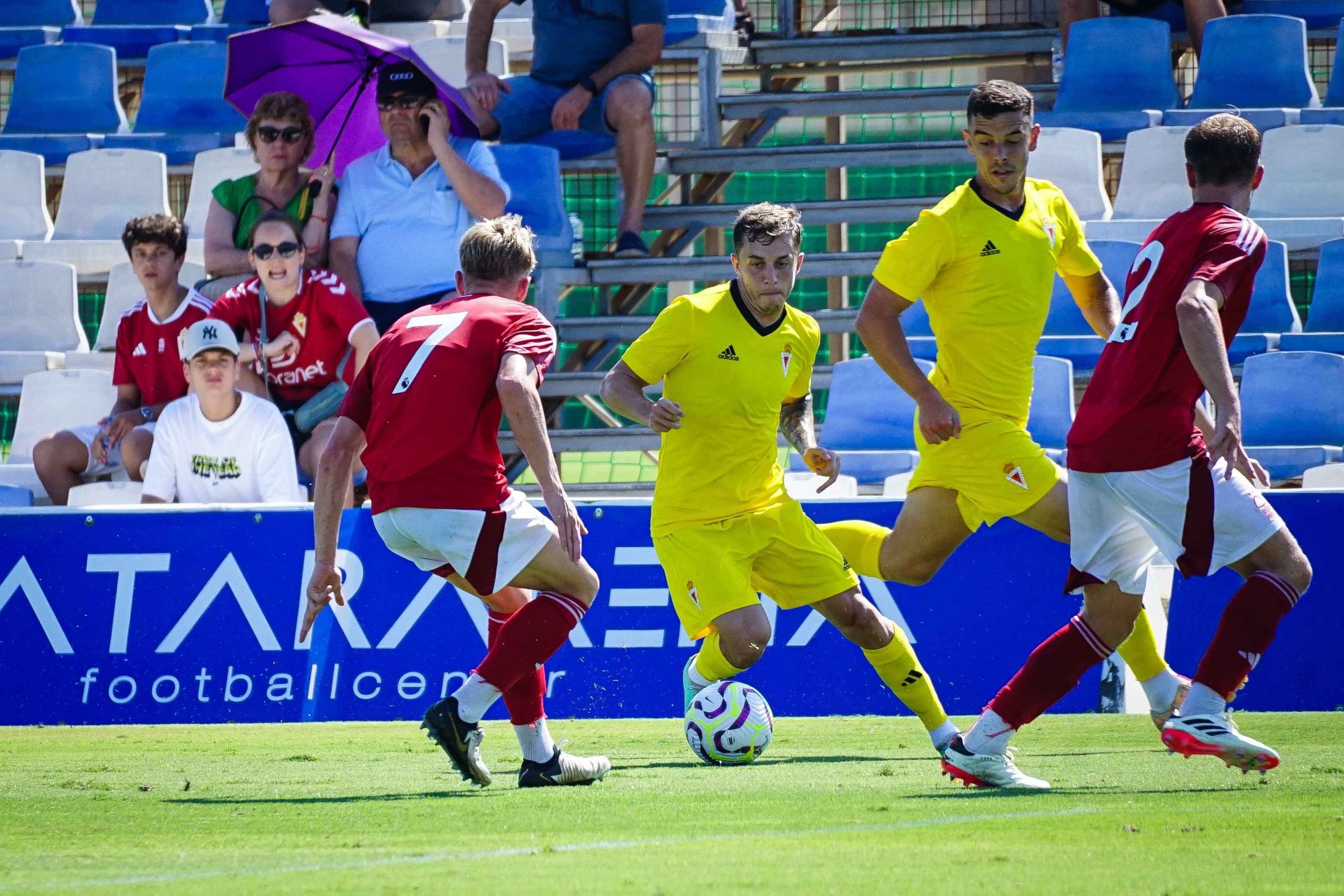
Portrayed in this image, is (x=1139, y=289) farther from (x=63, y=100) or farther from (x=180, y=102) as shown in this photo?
(x=63, y=100)

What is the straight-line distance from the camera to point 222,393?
893 cm

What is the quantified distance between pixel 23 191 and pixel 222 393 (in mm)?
4667

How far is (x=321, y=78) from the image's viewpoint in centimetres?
1109

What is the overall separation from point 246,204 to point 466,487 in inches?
221

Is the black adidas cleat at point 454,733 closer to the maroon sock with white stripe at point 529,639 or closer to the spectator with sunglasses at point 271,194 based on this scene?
the maroon sock with white stripe at point 529,639

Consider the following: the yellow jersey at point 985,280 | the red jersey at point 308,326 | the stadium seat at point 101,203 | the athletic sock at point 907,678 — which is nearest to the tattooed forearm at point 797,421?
the yellow jersey at point 985,280

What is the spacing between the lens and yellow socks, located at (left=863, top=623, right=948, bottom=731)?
240 inches

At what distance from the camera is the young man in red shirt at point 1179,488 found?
501cm

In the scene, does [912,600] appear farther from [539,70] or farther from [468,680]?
[539,70]

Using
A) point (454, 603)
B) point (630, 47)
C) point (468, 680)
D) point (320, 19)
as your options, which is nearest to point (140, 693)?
point (454, 603)

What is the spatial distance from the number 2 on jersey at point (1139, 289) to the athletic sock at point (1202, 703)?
3.66 feet

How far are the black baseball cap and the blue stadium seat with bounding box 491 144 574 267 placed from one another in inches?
50.0

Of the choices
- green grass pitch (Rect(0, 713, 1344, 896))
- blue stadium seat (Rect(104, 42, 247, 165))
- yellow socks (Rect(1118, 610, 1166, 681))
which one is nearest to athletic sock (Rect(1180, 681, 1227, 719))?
green grass pitch (Rect(0, 713, 1344, 896))

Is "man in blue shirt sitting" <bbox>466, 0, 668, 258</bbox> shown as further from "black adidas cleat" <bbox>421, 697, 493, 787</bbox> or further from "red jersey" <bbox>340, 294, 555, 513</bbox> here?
"black adidas cleat" <bbox>421, 697, 493, 787</bbox>
